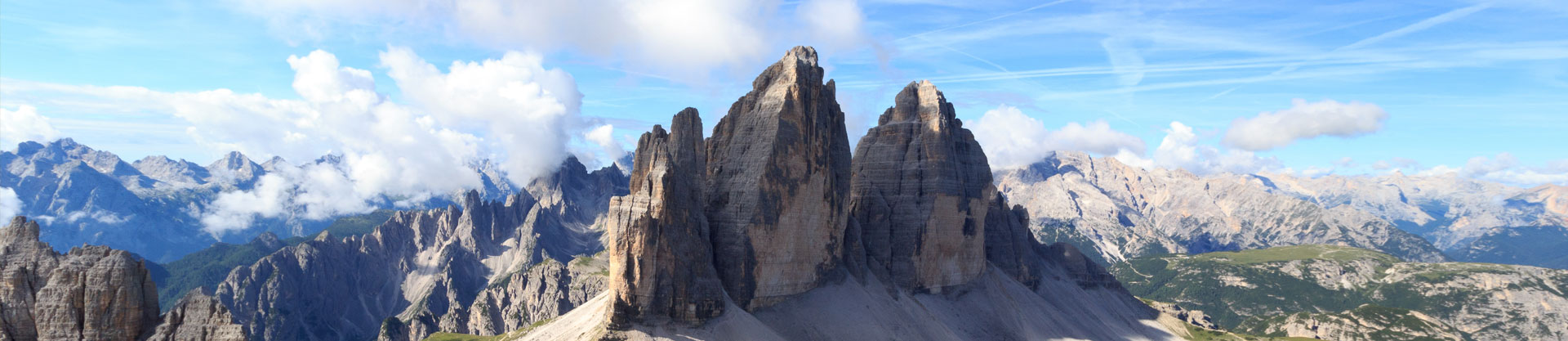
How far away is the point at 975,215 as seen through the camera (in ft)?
468

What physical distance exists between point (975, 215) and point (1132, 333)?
179ft

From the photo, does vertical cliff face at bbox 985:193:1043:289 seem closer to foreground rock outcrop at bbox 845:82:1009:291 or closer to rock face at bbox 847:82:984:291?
foreground rock outcrop at bbox 845:82:1009:291

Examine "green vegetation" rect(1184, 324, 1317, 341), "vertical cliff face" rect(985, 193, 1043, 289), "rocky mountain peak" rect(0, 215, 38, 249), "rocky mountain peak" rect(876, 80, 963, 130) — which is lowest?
"green vegetation" rect(1184, 324, 1317, 341)

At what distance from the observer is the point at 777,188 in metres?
98.8

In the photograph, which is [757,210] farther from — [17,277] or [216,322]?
[17,277]

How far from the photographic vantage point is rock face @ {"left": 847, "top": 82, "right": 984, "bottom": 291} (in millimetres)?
130625

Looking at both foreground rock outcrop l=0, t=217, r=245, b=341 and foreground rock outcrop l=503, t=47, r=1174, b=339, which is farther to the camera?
Answer: foreground rock outcrop l=503, t=47, r=1174, b=339

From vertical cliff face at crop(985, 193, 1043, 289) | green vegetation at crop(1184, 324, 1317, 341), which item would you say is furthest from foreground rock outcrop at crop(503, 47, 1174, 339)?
green vegetation at crop(1184, 324, 1317, 341)

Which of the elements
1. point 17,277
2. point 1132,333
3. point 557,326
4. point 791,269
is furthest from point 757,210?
point 1132,333

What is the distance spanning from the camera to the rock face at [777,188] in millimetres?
96000

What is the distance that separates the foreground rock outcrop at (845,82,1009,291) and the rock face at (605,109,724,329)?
38.9m

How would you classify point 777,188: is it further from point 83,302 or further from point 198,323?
point 83,302

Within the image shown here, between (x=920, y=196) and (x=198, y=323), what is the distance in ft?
326

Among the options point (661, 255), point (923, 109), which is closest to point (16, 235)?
point (661, 255)
